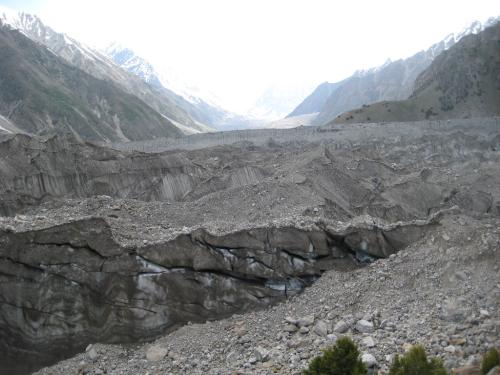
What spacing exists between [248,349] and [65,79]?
113 m

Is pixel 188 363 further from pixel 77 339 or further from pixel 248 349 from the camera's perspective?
pixel 77 339

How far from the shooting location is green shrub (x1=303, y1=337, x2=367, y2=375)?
8.27 metres

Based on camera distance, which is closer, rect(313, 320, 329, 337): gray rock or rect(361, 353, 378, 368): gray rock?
rect(361, 353, 378, 368): gray rock

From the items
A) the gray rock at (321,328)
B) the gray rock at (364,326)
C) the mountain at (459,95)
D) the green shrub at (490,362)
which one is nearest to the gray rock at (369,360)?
the gray rock at (364,326)

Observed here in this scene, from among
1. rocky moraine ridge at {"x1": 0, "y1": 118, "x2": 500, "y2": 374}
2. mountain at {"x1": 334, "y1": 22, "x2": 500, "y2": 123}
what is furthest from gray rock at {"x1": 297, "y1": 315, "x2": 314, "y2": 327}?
mountain at {"x1": 334, "y1": 22, "x2": 500, "y2": 123}

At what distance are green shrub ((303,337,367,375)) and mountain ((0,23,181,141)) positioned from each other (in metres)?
81.9

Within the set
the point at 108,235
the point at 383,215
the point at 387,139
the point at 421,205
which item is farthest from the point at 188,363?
the point at 387,139

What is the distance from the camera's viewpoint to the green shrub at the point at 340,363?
27.1ft

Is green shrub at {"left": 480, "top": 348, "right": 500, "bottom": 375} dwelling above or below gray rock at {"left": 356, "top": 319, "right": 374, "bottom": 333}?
above

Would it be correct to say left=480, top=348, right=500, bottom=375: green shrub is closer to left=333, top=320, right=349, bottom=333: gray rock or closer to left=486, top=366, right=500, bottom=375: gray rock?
left=486, top=366, right=500, bottom=375: gray rock

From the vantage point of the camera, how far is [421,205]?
28156mm

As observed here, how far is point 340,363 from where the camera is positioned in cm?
831

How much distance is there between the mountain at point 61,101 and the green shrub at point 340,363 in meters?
81.9

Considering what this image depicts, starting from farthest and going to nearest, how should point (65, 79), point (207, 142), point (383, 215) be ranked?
point (65, 79) < point (207, 142) < point (383, 215)
